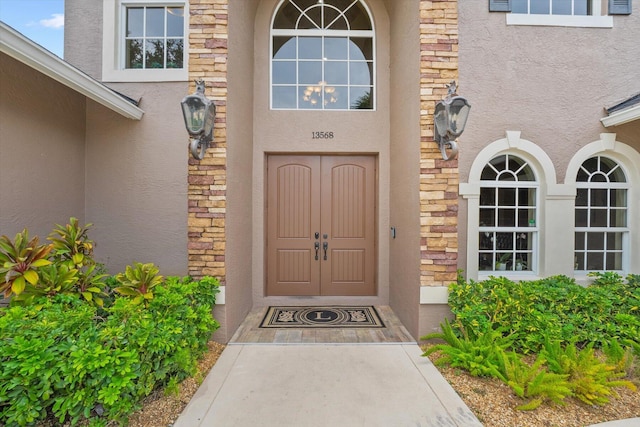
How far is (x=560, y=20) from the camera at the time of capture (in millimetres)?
4047

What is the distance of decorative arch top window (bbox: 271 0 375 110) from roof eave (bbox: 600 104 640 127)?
325cm

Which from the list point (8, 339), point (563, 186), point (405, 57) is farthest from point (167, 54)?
point (563, 186)

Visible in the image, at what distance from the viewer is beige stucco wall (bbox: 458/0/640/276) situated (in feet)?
13.1

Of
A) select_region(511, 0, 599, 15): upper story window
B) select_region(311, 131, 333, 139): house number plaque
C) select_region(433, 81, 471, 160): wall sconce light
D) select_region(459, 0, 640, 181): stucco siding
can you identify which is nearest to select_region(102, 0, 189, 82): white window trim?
select_region(311, 131, 333, 139): house number plaque

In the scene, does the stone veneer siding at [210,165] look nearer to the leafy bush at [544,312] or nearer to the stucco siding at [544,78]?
the leafy bush at [544,312]

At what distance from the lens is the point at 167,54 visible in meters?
4.18

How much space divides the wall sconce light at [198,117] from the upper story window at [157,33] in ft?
3.99

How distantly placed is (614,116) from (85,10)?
7.23 m

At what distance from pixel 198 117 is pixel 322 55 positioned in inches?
107

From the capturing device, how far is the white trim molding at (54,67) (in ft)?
7.80

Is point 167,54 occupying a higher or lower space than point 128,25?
lower

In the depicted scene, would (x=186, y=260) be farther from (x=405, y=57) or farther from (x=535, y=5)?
(x=535, y=5)

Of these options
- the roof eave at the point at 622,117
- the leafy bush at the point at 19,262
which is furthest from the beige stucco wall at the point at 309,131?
the roof eave at the point at 622,117

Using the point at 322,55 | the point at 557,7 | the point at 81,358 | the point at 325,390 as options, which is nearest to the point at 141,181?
the point at 81,358
